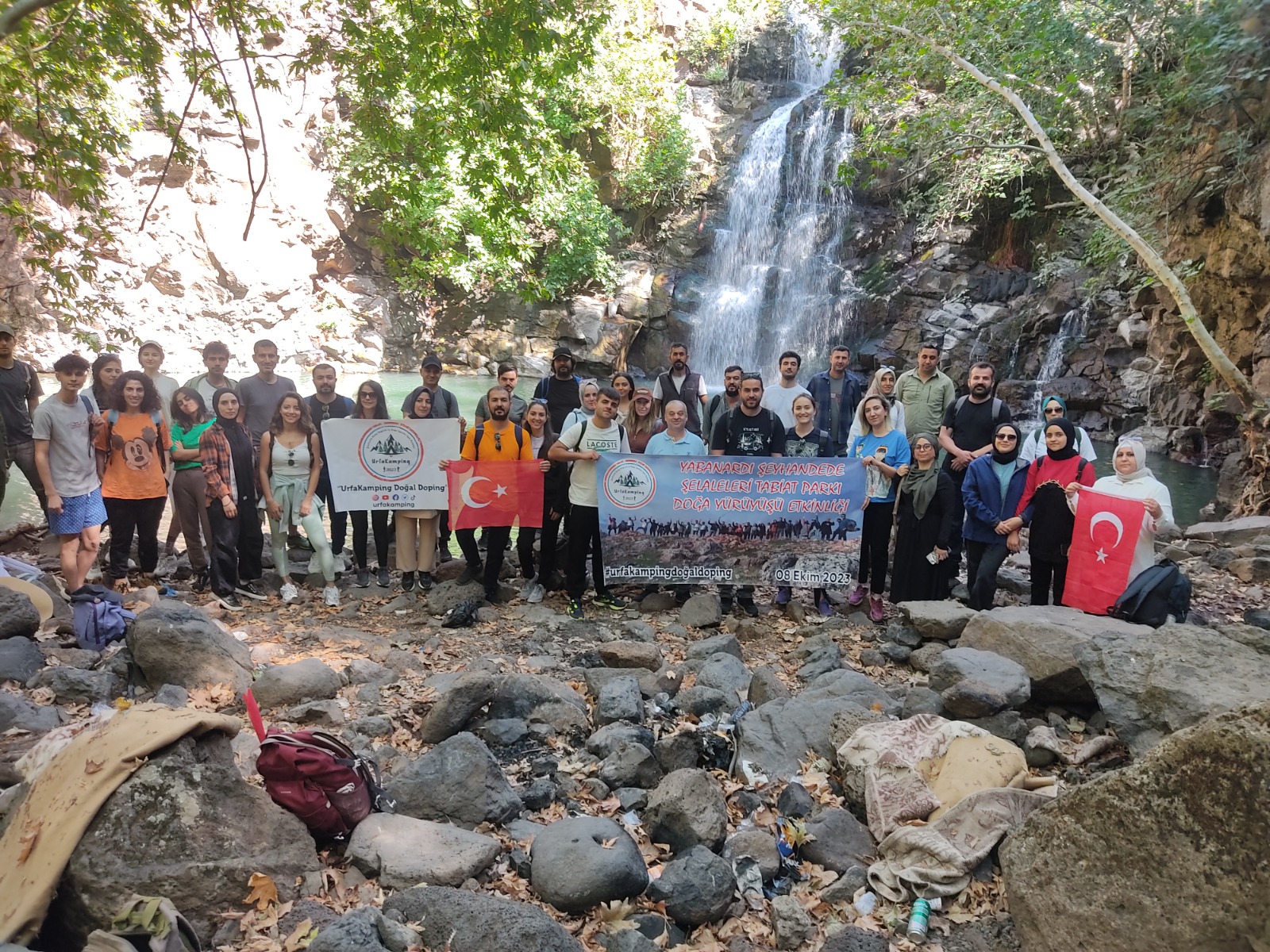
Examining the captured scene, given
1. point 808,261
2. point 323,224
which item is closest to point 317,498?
point 808,261

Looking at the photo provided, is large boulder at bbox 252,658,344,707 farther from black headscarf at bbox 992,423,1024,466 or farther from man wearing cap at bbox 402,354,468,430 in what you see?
black headscarf at bbox 992,423,1024,466

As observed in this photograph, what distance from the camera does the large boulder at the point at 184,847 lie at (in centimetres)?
242

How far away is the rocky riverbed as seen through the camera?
2.39m

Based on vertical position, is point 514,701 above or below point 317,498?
below

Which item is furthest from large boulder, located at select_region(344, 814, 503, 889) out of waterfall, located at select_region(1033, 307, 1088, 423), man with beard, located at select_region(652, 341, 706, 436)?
waterfall, located at select_region(1033, 307, 1088, 423)

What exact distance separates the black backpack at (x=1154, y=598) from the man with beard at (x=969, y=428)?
4.44 ft

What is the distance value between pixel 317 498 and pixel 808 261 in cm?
1814

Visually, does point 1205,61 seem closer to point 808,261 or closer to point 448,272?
point 808,261

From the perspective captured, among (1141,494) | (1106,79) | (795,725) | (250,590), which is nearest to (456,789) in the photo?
(795,725)

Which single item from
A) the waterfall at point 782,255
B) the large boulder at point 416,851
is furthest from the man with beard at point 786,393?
the waterfall at point 782,255

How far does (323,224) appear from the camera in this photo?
2628 cm

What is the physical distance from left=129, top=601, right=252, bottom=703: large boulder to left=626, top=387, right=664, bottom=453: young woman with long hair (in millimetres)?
3456

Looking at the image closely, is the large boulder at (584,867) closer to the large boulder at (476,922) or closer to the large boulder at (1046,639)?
the large boulder at (476,922)

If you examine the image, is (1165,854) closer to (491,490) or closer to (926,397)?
(926,397)
